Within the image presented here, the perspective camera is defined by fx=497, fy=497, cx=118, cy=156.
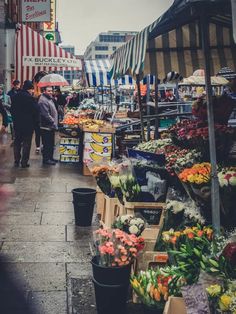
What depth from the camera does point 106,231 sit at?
186 inches

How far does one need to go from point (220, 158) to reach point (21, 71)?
12833 millimetres

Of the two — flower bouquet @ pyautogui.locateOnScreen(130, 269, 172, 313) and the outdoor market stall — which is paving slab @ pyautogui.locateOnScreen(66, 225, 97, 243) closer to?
the outdoor market stall

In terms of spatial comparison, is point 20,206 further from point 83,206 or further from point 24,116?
point 24,116

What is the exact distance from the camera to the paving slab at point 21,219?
767 centimetres

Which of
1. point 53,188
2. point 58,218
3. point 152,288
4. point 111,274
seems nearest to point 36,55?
point 53,188

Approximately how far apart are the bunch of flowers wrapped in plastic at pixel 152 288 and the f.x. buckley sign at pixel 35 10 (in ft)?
44.7

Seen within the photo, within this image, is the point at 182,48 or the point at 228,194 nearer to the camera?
the point at 228,194

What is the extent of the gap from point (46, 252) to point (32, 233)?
34.1 inches

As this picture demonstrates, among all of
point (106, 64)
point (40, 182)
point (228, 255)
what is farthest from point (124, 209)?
point (106, 64)

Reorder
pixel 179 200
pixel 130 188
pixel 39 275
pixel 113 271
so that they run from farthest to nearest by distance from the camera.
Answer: pixel 130 188
pixel 39 275
pixel 179 200
pixel 113 271

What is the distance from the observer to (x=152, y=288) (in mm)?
4305

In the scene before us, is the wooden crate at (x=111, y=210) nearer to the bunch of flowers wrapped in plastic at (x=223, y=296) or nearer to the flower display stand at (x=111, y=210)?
the flower display stand at (x=111, y=210)

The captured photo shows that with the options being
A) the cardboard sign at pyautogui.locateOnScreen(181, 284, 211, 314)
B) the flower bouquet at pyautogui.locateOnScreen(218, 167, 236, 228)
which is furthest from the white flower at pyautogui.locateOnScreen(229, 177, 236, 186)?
the cardboard sign at pyautogui.locateOnScreen(181, 284, 211, 314)

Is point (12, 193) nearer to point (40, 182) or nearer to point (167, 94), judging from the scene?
point (40, 182)
